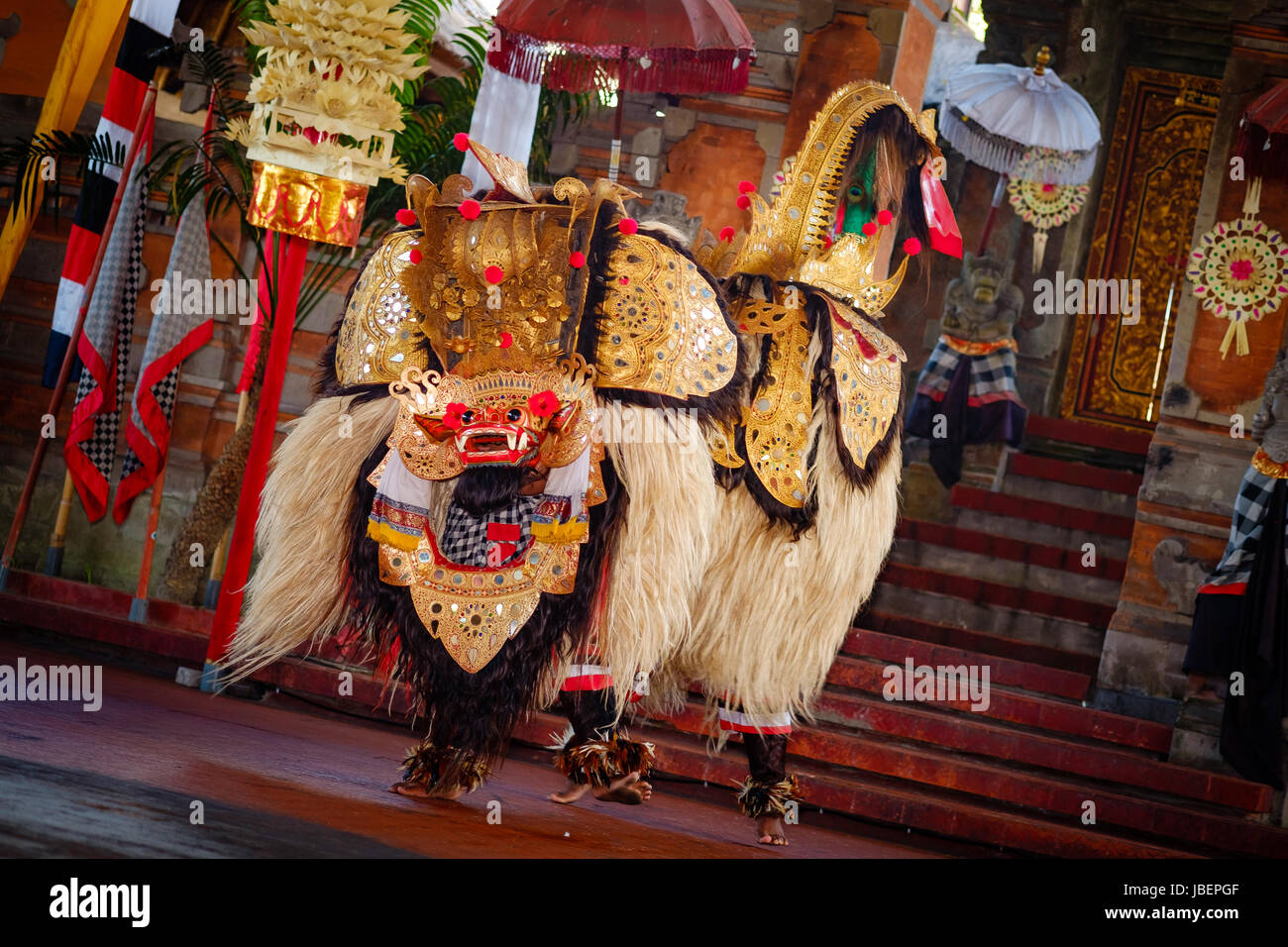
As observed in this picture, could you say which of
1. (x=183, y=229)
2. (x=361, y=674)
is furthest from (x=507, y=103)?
(x=361, y=674)

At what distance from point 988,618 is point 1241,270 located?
2.38 metres

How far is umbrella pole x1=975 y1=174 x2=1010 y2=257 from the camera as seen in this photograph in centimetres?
1080

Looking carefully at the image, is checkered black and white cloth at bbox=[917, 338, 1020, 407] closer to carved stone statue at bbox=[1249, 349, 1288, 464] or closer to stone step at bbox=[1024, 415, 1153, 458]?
stone step at bbox=[1024, 415, 1153, 458]

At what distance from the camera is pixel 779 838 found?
428cm

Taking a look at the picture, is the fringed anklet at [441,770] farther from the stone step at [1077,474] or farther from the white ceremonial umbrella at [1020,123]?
the white ceremonial umbrella at [1020,123]

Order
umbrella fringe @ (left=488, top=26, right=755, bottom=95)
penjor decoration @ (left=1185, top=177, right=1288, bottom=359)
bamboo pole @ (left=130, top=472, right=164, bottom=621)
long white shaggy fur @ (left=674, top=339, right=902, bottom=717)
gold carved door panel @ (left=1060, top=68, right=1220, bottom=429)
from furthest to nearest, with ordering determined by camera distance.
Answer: gold carved door panel @ (left=1060, top=68, right=1220, bottom=429), penjor decoration @ (left=1185, top=177, right=1288, bottom=359), bamboo pole @ (left=130, top=472, right=164, bottom=621), umbrella fringe @ (left=488, top=26, right=755, bottom=95), long white shaggy fur @ (left=674, top=339, right=902, bottom=717)

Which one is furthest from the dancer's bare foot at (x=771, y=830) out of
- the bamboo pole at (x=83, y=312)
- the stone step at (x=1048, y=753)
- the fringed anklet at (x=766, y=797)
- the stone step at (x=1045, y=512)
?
the stone step at (x=1045, y=512)

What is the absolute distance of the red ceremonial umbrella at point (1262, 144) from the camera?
21.0 feet

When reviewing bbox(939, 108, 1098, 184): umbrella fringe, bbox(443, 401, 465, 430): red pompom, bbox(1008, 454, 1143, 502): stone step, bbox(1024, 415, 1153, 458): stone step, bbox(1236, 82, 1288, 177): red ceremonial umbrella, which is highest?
bbox(939, 108, 1098, 184): umbrella fringe

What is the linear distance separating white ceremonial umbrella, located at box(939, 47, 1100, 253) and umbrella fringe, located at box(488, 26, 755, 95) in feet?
15.8

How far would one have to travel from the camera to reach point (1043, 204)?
11320 mm

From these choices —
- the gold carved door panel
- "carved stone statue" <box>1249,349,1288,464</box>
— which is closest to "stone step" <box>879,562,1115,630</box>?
"carved stone statue" <box>1249,349,1288,464</box>

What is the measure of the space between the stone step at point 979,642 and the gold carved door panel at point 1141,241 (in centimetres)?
472

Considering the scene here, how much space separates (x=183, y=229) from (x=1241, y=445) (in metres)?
5.45
